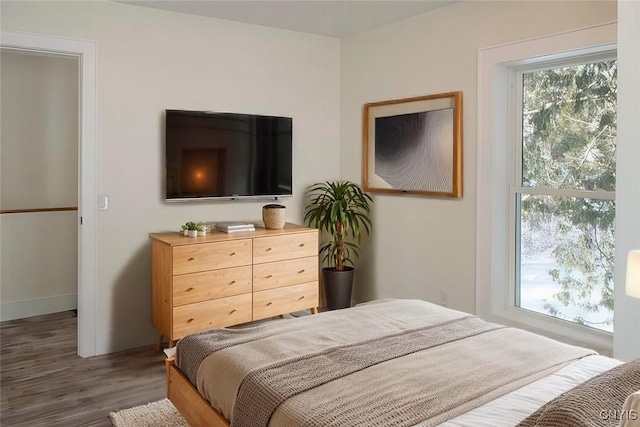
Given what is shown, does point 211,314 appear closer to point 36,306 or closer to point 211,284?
point 211,284

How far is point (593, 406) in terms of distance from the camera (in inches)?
53.1

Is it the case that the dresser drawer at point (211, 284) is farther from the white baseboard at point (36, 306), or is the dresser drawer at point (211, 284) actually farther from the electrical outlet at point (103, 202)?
the white baseboard at point (36, 306)

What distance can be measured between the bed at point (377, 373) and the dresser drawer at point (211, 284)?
1130 millimetres

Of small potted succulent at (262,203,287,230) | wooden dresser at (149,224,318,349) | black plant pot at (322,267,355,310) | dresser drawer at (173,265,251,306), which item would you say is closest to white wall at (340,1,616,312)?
black plant pot at (322,267,355,310)

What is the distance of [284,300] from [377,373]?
2226mm

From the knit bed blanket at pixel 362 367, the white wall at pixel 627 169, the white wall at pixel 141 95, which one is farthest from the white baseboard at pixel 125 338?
the white wall at pixel 627 169

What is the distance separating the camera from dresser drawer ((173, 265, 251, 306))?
349 cm

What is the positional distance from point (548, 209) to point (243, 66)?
2.58 m

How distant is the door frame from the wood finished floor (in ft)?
0.81

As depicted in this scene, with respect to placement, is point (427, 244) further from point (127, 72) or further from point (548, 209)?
point (127, 72)

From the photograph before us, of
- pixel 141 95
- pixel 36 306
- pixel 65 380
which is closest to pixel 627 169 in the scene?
pixel 141 95

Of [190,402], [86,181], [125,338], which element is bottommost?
[125,338]

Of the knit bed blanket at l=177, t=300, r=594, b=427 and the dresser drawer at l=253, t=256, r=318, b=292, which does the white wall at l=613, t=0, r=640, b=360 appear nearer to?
the knit bed blanket at l=177, t=300, r=594, b=427

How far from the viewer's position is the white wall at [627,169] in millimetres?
2516
